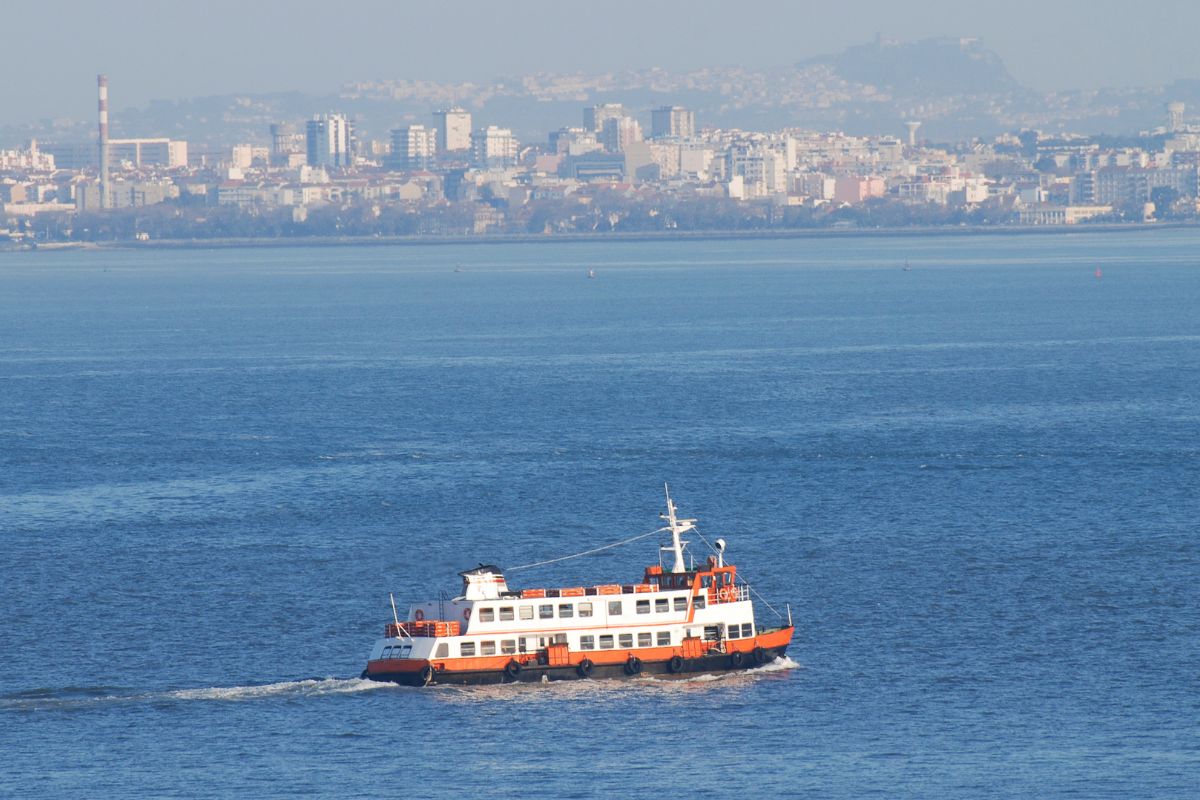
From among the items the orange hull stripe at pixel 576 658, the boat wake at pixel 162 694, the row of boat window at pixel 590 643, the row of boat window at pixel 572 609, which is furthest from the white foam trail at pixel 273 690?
the row of boat window at pixel 572 609

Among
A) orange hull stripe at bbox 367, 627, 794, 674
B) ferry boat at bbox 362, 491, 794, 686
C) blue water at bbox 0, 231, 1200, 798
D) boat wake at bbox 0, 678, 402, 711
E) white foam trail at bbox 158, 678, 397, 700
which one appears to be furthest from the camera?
ferry boat at bbox 362, 491, 794, 686

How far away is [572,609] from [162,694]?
9.02m

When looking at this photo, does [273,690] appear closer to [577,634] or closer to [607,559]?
[577,634]

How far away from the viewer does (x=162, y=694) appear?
46875mm

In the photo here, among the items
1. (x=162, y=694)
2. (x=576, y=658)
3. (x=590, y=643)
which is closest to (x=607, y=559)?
(x=590, y=643)

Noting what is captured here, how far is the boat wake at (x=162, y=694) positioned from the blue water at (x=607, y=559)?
3.5 inches

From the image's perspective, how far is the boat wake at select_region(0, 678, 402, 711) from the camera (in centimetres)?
4638

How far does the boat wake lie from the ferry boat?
116cm

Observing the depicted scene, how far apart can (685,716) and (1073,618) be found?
12409 mm

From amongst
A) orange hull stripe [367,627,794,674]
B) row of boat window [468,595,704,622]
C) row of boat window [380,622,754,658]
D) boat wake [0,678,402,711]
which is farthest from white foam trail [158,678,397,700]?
row of boat window [468,595,704,622]

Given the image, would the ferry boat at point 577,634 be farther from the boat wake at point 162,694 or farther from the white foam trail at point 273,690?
the boat wake at point 162,694

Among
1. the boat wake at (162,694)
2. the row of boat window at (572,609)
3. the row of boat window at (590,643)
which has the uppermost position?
the row of boat window at (572,609)

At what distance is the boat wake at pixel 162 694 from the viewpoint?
46375 millimetres

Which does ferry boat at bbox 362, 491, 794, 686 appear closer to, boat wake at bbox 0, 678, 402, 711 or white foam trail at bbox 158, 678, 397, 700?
white foam trail at bbox 158, 678, 397, 700
